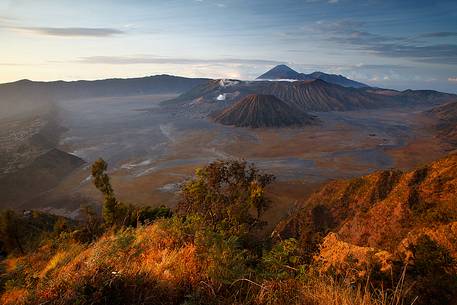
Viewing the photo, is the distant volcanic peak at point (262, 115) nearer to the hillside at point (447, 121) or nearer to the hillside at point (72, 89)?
the hillside at point (447, 121)

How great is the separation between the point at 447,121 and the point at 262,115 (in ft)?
153

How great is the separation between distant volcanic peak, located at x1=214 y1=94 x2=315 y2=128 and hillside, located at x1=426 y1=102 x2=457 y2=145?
93.8ft

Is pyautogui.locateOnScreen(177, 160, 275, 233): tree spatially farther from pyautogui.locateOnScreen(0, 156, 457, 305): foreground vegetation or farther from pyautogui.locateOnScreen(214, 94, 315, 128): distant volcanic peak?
pyautogui.locateOnScreen(214, 94, 315, 128): distant volcanic peak

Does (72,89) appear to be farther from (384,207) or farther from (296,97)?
(384,207)

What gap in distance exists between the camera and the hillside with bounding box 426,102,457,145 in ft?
225

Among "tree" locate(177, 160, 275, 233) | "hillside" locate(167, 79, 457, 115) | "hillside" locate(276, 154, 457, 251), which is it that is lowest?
"tree" locate(177, 160, 275, 233)

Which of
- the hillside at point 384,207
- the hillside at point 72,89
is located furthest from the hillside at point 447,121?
the hillside at point 72,89

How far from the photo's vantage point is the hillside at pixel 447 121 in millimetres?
68500

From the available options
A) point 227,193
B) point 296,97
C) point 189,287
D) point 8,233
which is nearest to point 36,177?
point 8,233

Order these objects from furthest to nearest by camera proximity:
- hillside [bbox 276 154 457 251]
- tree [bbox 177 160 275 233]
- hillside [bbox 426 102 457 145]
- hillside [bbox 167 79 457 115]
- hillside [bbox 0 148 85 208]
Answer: hillside [bbox 167 79 457 115], hillside [bbox 426 102 457 145], hillside [bbox 0 148 85 208], tree [bbox 177 160 275 233], hillside [bbox 276 154 457 251]

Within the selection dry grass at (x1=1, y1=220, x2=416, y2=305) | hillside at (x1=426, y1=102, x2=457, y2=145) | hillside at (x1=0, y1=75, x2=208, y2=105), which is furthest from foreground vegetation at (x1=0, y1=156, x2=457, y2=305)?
hillside at (x1=0, y1=75, x2=208, y2=105)

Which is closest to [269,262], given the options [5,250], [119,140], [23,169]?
[5,250]

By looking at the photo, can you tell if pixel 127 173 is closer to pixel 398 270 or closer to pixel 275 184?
pixel 275 184

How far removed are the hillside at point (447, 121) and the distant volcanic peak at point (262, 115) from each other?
2858 centimetres
